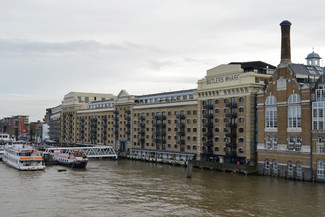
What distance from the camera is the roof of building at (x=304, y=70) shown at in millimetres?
87344

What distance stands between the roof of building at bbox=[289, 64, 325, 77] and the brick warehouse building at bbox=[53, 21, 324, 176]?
0.31 m

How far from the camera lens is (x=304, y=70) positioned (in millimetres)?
90062

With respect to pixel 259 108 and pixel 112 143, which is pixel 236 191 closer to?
pixel 259 108

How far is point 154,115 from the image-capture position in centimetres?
13538

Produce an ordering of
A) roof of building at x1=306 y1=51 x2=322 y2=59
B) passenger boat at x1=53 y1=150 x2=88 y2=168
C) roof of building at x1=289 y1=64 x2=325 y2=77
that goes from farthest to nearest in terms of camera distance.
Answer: passenger boat at x1=53 y1=150 x2=88 y2=168 < roof of building at x1=306 y1=51 x2=322 y2=59 < roof of building at x1=289 y1=64 x2=325 y2=77

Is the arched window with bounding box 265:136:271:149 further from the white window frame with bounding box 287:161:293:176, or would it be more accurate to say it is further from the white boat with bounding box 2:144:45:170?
the white boat with bounding box 2:144:45:170

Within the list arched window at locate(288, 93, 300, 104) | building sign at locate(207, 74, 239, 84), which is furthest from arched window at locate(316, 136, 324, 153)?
building sign at locate(207, 74, 239, 84)

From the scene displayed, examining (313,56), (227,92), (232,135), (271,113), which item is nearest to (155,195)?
(271,113)

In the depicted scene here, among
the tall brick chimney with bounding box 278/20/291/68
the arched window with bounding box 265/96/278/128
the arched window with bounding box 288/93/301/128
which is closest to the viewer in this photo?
the arched window with bounding box 288/93/301/128

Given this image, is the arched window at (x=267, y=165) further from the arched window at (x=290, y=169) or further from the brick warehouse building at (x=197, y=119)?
the brick warehouse building at (x=197, y=119)

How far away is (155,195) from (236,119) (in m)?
41.6

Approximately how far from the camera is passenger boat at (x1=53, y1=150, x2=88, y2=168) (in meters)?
108

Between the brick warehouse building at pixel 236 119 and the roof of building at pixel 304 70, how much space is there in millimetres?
307

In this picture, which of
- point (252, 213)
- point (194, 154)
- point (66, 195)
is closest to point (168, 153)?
point (194, 154)
